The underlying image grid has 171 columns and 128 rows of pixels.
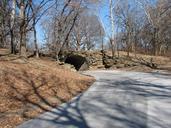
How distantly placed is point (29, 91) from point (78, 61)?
26160 millimetres

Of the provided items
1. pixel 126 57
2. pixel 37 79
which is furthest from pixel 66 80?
pixel 126 57

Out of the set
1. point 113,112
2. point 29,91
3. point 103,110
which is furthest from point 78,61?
point 113,112

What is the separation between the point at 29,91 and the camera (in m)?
15.3

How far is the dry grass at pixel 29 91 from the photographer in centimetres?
1161

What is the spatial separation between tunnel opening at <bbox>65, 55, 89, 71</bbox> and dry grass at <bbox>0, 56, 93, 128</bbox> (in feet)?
57.4

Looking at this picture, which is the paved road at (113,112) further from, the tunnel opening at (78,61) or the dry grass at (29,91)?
the tunnel opening at (78,61)

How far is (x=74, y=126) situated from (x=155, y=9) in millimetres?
49766

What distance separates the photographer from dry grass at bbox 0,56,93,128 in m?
11.6

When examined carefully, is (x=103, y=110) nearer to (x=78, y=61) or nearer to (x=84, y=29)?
(x=78, y=61)

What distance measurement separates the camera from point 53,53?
3847 centimetres

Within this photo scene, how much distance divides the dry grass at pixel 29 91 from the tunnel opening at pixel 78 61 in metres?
17.5

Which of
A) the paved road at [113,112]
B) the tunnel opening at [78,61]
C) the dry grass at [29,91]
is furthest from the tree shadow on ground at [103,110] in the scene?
the tunnel opening at [78,61]

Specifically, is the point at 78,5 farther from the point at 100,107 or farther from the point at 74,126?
the point at 74,126

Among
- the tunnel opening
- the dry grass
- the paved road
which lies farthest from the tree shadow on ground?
the tunnel opening
